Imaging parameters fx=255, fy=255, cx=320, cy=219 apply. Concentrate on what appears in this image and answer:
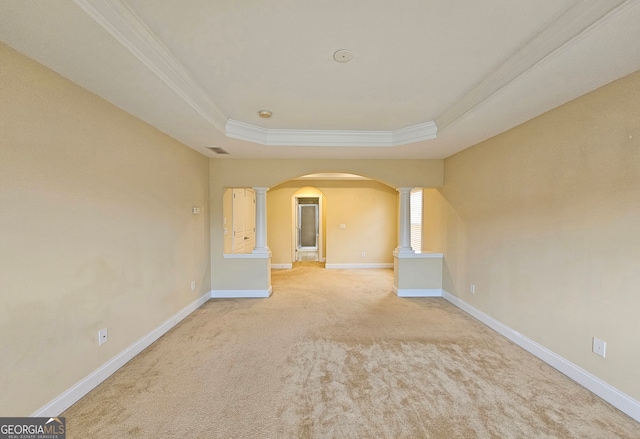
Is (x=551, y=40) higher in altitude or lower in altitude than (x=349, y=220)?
higher

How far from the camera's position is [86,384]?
76.0 inches

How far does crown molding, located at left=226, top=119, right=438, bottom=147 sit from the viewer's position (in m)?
3.10

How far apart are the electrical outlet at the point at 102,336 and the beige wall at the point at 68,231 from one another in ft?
0.15

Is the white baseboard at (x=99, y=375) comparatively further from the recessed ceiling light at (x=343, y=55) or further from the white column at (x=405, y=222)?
the white column at (x=405, y=222)

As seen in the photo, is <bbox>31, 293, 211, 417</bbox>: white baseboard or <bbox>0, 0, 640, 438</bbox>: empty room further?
<bbox>31, 293, 211, 417</bbox>: white baseboard

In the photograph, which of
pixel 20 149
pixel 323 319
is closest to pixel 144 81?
pixel 20 149

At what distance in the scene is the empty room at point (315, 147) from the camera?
1452 mm

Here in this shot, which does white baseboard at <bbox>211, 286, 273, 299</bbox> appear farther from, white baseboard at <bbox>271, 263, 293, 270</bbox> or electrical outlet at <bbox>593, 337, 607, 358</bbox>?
electrical outlet at <bbox>593, 337, 607, 358</bbox>

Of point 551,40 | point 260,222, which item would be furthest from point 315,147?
A: point 551,40

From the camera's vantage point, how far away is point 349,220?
679 centimetres

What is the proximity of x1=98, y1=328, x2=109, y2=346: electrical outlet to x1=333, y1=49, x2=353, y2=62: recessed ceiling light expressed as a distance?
2.80 metres

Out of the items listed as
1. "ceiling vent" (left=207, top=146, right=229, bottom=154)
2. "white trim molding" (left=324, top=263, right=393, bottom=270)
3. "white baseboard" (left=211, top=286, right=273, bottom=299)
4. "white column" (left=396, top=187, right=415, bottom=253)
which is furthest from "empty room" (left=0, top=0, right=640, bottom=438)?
"white trim molding" (left=324, top=263, right=393, bottom=270)

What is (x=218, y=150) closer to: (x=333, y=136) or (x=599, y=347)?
(x=333, y=136)

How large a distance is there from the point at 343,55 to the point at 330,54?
3.5 inches
